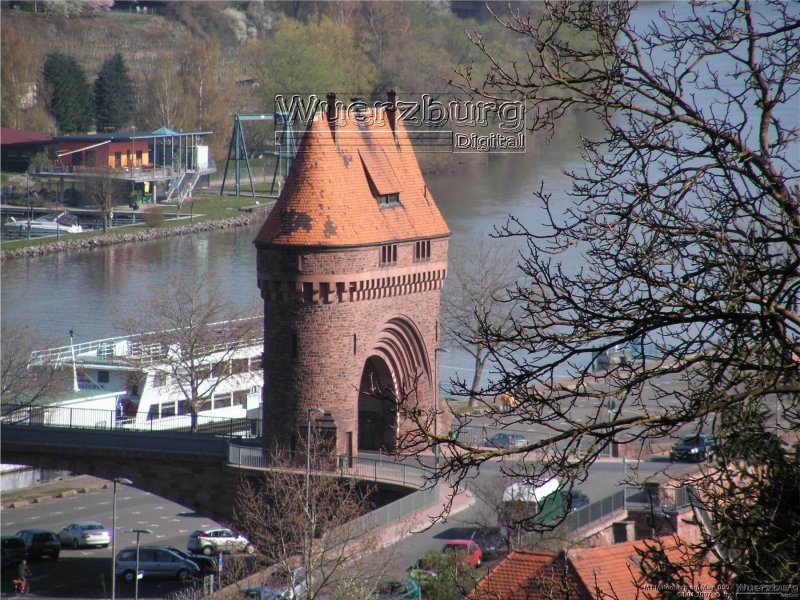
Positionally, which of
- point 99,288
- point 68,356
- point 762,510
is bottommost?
point 762,510

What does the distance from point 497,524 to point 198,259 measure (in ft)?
113

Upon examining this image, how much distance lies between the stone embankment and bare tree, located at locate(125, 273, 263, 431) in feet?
55.7

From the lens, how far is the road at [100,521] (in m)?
28.6

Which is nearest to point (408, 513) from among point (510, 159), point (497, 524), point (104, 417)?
point (497, 524)

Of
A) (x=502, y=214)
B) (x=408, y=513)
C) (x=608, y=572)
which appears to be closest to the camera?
(x=608, y=572)

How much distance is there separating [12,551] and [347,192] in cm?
1000

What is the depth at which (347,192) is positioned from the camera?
1136 inches

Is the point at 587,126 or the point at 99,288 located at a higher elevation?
the point at 587,126

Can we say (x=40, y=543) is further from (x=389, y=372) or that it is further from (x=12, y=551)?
(x=389, y=372)

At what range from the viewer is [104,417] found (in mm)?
37344

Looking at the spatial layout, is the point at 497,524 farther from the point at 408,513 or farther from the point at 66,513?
the point at 66,513

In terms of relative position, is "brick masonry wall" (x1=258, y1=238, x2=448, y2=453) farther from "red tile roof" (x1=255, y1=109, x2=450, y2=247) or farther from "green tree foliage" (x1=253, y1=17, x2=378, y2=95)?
"green tree foliage" (x1=253, y1=17, x2=378, y2=95)

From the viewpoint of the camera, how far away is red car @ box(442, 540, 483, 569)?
76.3 ft

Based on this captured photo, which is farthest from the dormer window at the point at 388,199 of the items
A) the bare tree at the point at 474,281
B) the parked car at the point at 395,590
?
the bare tree at the point at 474,281
